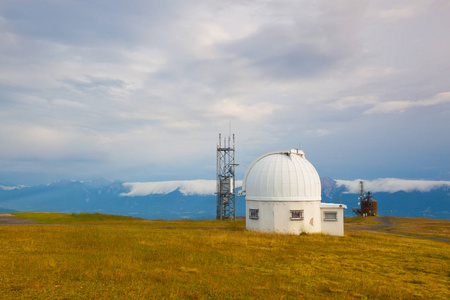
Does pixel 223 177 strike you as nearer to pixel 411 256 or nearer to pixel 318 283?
pixel 411 256

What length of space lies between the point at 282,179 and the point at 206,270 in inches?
698

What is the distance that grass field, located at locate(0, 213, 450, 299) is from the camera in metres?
11.8

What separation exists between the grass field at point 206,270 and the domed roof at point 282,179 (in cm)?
767

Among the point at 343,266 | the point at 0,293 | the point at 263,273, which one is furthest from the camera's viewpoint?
the point at 343,266

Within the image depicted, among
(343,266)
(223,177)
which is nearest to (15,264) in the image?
(343,266)

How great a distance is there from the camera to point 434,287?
Result: 14.5 meters

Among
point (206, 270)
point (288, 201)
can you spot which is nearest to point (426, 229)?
point (288, 201)

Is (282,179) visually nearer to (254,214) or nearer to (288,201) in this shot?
(288,201)

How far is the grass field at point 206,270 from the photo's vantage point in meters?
11.8

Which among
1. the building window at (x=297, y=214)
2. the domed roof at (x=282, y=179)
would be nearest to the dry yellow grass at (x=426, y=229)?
the domed roof at (x=282, y=179)

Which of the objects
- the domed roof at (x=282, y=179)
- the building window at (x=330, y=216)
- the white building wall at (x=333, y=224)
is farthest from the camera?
the building window at (x=330, y=216)

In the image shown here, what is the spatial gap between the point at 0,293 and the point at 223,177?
168 ft

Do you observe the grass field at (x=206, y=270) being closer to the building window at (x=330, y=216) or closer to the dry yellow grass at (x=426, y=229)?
the building window at (x=330, y=216)

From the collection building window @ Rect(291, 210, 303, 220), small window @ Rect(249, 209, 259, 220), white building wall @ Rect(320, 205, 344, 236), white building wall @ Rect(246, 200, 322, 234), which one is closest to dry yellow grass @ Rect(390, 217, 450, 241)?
white building wall @ Rect(320, 205, 344, 236)
